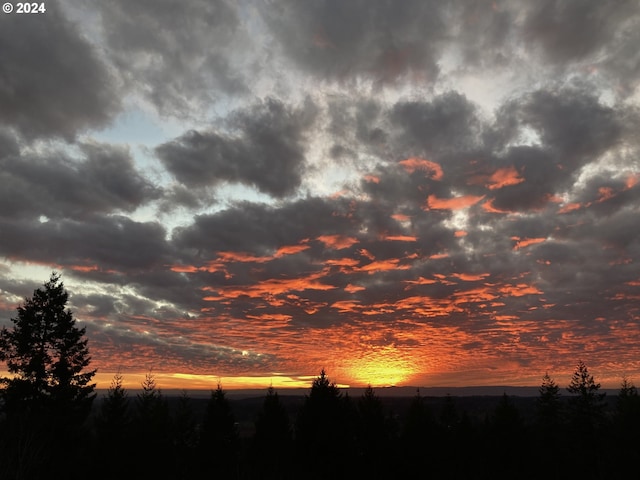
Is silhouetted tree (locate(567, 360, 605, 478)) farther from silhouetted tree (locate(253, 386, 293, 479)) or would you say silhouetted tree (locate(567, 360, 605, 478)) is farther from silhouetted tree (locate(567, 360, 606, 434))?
silhouetted tree (locate(253, 386, 293, 479))

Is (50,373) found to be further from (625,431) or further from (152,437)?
(625,431)

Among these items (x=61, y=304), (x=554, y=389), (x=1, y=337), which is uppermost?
(x=61, y=304)

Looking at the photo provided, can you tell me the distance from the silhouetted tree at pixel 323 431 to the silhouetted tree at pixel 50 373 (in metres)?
26.0

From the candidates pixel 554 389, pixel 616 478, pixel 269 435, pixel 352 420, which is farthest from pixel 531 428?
pixel 269 435

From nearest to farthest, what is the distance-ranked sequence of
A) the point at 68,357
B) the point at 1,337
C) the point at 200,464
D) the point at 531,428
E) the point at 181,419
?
the point at 1,337
the point at 68,357
the point at 200,464
the point at 181,419
the point at 531,428

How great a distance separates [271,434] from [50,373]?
34670 millimetres

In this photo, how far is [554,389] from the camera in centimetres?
8538

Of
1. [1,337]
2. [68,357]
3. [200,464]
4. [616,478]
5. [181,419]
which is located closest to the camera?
[1,337]

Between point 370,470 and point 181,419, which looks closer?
point 370,470

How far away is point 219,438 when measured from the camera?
6938 cm

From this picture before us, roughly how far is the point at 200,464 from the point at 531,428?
5612 centimetres

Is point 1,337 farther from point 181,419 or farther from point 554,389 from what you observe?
point 554,389

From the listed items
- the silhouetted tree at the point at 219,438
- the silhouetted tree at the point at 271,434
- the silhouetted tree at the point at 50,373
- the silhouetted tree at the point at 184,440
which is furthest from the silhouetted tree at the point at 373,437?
the silhouetted tree at the point at 50,373

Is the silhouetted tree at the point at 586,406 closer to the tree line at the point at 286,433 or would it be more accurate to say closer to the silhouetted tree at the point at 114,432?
the tree line at the point at 286,433
